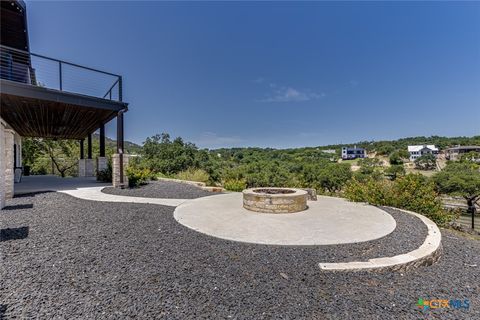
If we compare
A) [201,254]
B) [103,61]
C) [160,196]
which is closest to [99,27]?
[103,61]

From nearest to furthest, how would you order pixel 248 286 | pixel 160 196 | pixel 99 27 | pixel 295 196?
pixel 248 286 → pixel 295 196 → pixel 160 196 → pixel 99 27

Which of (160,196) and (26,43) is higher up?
(26,43)

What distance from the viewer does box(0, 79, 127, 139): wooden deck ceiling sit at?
25.8ft

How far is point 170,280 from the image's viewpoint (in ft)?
8.61

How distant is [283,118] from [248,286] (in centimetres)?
2259

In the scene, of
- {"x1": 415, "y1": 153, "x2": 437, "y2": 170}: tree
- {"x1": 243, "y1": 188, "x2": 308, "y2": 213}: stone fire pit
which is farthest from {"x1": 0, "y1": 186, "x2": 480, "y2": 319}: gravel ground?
{"x1": 415, "y1": 153, "x2": 437, "y2": 170}: tree

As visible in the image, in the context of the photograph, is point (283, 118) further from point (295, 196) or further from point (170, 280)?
point (170, 280)

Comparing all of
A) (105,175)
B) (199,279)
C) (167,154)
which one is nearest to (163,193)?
(105,175)

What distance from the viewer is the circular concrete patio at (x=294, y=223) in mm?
4027

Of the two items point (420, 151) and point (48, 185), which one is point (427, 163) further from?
point (48, 185)

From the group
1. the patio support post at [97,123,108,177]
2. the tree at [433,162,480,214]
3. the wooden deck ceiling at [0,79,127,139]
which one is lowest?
the tree at [433,162,480,214]

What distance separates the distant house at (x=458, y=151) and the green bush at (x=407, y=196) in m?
73.4

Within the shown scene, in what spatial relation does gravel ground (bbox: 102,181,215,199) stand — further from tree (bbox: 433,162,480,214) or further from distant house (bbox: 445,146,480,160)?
distant house (bbox: 445,146,480,160)

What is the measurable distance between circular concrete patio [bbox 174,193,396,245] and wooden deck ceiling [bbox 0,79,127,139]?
6394 mm
